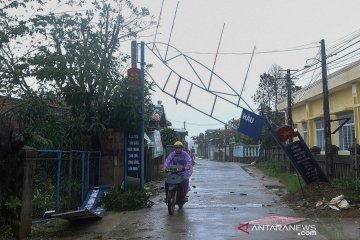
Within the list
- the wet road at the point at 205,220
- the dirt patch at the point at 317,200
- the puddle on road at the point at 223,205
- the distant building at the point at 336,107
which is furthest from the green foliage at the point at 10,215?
the distant building at the point at 336,107

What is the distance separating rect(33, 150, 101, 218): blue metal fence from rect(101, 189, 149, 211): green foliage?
0.59 m

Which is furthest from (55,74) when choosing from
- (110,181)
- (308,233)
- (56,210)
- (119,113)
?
(308,233)

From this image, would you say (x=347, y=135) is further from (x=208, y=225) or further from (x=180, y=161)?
(x=208, y=225)

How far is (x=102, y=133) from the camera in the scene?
11.7m

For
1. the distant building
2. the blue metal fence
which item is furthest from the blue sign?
the blue metal fence

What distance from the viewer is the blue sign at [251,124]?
1124cm

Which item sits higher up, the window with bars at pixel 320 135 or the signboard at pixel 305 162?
the window with bars at pixel 320 135

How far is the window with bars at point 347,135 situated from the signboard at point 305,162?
8401 mm

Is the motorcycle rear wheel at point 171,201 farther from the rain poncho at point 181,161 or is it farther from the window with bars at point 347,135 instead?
the window with bars at point 347,135

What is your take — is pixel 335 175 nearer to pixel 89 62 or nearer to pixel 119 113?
pixel 119 113

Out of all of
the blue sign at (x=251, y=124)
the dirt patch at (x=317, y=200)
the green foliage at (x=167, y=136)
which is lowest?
the dirt patch at (x=317, y=200)

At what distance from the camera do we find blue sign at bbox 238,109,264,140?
36.9 ft

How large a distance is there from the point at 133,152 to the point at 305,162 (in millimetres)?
4766

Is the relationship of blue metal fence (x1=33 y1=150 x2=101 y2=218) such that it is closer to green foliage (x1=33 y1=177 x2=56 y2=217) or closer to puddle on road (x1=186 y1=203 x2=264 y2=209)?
green foliage (x1=33 y1=177 x2=56 y2=217)
